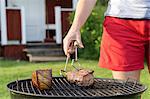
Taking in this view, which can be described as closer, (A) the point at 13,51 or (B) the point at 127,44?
(B) the point at 127,44

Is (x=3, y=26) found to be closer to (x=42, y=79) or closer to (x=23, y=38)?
(x=23, y=38)

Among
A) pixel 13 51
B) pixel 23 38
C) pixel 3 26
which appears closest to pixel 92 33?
pixel 23 38

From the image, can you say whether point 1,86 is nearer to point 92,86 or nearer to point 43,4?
point 92,86

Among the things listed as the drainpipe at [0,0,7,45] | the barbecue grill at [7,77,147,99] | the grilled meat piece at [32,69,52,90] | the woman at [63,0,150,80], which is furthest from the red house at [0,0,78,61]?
the grilled meat piece at [32,69,52,90]

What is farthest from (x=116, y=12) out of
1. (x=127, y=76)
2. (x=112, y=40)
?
(x=127, y=76)

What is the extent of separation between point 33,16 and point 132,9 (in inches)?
523

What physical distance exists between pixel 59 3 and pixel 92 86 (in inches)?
541

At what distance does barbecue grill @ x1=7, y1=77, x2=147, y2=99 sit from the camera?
258 cm

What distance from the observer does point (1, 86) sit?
25.9ft

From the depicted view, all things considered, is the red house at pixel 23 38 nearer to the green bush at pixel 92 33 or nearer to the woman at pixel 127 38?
the green bush at pixel 92 33

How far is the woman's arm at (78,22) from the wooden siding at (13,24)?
1092cm

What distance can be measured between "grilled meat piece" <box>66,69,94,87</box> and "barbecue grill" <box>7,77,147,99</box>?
0.14 ft

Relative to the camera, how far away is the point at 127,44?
3.19 metres

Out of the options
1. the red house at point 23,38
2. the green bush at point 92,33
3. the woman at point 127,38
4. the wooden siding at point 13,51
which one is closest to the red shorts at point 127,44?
the woman at point 127,38
